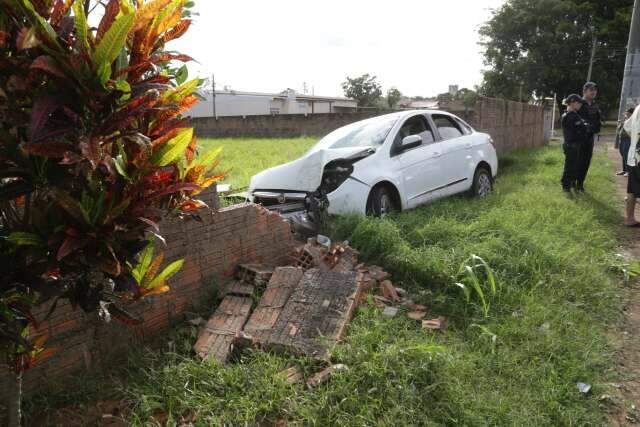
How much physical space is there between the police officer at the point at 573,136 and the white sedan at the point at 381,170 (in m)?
1.62

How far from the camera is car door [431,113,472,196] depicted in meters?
6.80

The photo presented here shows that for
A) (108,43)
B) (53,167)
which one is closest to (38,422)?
(53,167)

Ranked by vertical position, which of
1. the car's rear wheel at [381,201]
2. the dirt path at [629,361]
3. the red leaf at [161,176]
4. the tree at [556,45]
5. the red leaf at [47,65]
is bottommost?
the dirt path at [629,361]

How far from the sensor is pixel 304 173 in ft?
18.2

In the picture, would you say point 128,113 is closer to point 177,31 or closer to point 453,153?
point 177,31

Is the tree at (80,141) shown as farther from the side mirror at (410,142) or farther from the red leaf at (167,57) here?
the side mirror at (410,142)

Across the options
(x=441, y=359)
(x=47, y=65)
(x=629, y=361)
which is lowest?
(x=629, y=361)

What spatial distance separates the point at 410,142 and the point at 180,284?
3651 millimetres

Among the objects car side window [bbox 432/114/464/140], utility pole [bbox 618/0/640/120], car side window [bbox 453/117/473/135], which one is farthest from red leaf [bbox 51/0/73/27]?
utility pole [bbox 618/0/640/120]

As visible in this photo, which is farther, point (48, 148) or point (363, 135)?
point (363, 135)

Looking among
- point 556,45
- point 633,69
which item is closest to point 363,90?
point 556,45

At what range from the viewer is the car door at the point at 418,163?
6027 mm

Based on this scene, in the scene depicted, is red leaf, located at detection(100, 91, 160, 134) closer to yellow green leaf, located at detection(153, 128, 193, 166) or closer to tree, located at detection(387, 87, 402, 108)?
yellow green leaf, located at detection(153, 128, 193, 166)

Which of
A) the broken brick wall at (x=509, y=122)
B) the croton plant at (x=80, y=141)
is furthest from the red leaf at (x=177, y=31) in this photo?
the broken brick wall at (x=509, y=122)
